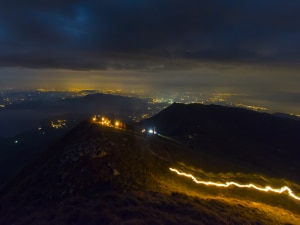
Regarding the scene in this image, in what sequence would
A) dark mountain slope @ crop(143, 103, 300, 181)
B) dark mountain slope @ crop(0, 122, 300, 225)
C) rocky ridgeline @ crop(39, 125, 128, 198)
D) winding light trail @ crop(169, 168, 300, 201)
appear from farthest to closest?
dark mountain slope @ crop(143, 103, 300, 181) < winding light trail @ crop(169, 168, 300, 201) < rocky ridgeline @ crop(39, 125, 128, 198) < dark mountain slope @ crop(0, 122, 300, 225)

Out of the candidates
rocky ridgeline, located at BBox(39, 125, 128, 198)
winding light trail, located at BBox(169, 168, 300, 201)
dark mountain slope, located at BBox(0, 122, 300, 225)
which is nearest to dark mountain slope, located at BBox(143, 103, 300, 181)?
winding light trail, located at BBox(169, 168, 300, 201)

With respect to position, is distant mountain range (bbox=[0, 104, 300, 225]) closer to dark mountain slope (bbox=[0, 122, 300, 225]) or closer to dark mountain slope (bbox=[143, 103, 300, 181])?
dark mountain slope (bbox=[0, 122, 300, 225])

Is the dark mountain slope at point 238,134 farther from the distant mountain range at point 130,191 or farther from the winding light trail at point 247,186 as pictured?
the distant mountain range at point 130,191

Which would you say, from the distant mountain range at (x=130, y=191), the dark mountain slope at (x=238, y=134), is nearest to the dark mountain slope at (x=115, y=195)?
the distant mountain range at (x=130, y=191)

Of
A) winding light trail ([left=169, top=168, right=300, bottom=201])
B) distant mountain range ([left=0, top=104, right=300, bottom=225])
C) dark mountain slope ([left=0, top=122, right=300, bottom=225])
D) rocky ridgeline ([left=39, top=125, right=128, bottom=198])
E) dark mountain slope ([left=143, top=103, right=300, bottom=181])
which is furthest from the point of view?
dark mountain slope ([left=143, top=103, right=300, bottom=181])

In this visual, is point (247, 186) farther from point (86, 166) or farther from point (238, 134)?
point (238, 134)
